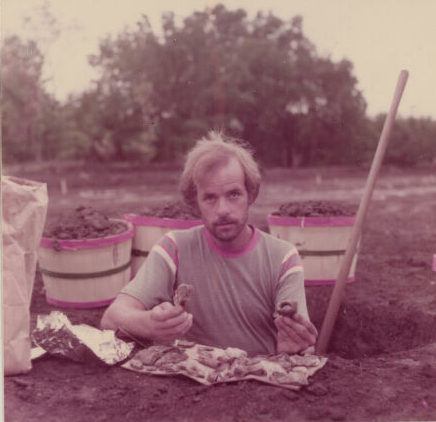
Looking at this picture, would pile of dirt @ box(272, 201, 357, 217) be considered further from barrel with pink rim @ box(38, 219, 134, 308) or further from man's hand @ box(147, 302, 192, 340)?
man's hand @ box(147, 302, 192, 340)

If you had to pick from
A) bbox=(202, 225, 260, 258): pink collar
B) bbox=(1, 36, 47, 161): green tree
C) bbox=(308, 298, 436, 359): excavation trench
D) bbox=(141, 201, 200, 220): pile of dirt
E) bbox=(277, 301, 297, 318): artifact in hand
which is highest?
bbox=(1, 36, 47, 161): green tree

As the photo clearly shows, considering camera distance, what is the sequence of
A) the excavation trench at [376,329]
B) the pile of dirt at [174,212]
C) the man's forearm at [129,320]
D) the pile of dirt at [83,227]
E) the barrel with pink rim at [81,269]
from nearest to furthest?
the man's forearm at [129,320], the excavation trench at [376,329], the barrel with pink rim at [81,269], the pile of dirt at [83,227], the pile of dirt at [174,212]

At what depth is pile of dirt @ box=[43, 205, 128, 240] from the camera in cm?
448

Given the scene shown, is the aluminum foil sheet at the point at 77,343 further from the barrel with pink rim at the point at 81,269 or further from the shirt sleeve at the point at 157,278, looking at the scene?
the barrel with pink rim at the point at 81,269

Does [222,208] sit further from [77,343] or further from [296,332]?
[77,343]

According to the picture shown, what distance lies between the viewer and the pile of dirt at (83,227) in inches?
177

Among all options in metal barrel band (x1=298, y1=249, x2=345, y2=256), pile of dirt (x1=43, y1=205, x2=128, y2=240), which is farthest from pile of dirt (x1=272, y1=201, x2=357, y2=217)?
pile of dirt (x1=43, y1=205, x2=128, y2=240)

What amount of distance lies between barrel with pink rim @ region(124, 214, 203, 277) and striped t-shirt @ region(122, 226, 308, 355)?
6.04 feet

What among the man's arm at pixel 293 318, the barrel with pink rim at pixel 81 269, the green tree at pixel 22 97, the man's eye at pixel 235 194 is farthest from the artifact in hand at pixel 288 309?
the barrel with pink rim at pixel 81 269

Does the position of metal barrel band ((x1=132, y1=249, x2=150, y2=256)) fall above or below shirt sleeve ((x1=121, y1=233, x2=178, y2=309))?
below

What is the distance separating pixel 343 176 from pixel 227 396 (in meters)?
19.1

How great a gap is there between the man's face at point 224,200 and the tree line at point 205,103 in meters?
6.88

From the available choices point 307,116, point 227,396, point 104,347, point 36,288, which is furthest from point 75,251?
point 307,116

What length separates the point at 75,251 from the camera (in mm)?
4348
